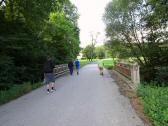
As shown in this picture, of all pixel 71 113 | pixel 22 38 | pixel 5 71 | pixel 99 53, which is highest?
pixel 22 38

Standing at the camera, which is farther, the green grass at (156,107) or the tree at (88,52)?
Answer: the tree at (88,52)

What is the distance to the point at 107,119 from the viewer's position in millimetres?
9094

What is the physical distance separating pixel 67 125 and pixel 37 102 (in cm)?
482

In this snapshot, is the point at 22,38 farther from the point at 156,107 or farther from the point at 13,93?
the point at 156,107

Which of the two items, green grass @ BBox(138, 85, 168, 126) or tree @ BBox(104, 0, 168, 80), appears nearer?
green grass @ BBox(138, 85, 168, 126)

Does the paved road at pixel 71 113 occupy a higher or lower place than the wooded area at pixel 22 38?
lower

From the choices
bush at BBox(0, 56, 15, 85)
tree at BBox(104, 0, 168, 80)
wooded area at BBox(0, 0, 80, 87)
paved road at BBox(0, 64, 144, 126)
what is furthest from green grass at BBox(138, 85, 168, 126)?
tree at BBox(104, 0, 168, 80)

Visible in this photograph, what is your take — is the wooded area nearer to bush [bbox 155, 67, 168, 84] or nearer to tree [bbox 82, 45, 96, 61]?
bush [bbox 155, 67, 168, 84]

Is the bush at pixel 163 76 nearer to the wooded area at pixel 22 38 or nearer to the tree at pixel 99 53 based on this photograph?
the wooded area at pixel 22 38

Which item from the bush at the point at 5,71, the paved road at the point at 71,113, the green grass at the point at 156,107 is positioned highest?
the bush at the point at 5,71

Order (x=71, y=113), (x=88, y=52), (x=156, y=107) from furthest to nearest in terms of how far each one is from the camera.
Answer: (x=88, y=52), (x=71, y=113), (x=156, y=107)

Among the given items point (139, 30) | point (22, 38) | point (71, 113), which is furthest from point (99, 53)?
point (71, 113)

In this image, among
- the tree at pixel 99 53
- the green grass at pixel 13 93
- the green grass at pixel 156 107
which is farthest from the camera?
the tree at pixel 99 53

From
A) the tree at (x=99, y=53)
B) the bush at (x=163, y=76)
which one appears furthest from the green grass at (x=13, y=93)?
the tree at (x=99, y=53)
